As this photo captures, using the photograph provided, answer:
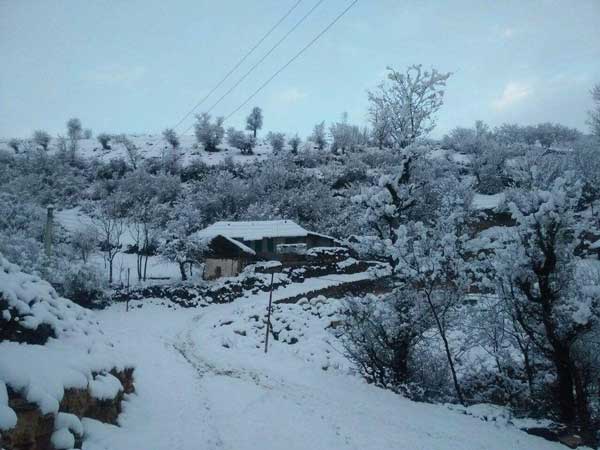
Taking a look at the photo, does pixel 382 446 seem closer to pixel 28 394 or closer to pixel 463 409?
pixel 463 409

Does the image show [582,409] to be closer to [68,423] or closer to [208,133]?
[68,423]

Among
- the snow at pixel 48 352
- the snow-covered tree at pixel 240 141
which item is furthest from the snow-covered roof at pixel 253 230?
the snow-covered tree at pixel 240 141

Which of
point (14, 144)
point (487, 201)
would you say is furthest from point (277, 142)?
point (14, 144)

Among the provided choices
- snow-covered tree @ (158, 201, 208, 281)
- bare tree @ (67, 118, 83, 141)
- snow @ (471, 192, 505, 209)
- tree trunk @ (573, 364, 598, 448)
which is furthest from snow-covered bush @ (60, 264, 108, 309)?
bare tree @ (67, 118, 83, 141)

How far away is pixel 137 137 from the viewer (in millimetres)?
102188

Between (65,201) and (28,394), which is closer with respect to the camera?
(28,394)

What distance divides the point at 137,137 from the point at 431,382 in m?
106

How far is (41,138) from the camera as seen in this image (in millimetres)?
81250

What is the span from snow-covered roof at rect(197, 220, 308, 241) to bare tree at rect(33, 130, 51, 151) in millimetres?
62581

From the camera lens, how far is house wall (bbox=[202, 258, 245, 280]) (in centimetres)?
3612

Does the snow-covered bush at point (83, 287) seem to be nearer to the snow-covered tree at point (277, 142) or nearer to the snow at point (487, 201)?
the snow at point (487, 201)

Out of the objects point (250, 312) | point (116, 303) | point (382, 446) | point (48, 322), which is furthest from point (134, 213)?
point (382, 446)

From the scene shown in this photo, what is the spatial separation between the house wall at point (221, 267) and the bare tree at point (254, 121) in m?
72.9

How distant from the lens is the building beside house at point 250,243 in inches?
1443
